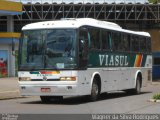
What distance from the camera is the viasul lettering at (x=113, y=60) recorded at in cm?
2170

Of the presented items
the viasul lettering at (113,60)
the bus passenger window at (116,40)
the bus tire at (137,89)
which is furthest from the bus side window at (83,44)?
the bus tire at (137,89)

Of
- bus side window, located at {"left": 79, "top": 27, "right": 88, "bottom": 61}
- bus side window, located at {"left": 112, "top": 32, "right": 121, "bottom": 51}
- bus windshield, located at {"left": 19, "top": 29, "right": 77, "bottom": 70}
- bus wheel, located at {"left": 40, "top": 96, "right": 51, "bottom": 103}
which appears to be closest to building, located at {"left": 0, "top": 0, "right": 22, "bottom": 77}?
bus side window, located at {"left": 112, "top": 32, "right": 121, "bottom": 51}

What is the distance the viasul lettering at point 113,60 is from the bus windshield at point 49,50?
271 cm

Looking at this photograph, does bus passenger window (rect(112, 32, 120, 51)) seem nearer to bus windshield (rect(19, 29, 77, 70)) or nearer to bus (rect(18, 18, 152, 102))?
bus (rect(18, 18, 152, 102))

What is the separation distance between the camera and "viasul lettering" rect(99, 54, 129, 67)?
2170cm

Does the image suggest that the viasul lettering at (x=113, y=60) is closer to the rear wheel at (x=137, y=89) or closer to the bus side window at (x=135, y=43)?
the bus side window at (x=135, y=43)

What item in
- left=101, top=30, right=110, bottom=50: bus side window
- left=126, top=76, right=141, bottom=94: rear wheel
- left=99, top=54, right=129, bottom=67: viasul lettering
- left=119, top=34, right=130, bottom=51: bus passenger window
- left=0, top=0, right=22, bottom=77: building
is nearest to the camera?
left=99, top=54, right=129, bottom=67: viasul lettering

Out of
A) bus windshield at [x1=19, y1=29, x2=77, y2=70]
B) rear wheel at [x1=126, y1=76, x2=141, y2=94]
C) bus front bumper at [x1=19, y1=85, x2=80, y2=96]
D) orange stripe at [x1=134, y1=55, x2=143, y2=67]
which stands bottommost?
rear wheel at [x1=126, y1=76, x2=141, y2=94]

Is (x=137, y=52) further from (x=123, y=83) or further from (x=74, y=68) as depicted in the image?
(x=74, y=68)

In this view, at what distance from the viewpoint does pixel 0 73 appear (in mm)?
45594

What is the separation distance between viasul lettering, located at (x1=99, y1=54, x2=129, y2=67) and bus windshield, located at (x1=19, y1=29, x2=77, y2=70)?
2708 millimetres

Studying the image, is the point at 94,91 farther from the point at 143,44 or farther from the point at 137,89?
the point at 143,44

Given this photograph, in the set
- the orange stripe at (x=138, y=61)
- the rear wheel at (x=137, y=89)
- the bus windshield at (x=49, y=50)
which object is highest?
the bus windshield at (x=49, y=50)

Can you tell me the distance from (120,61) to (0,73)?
2335cm
